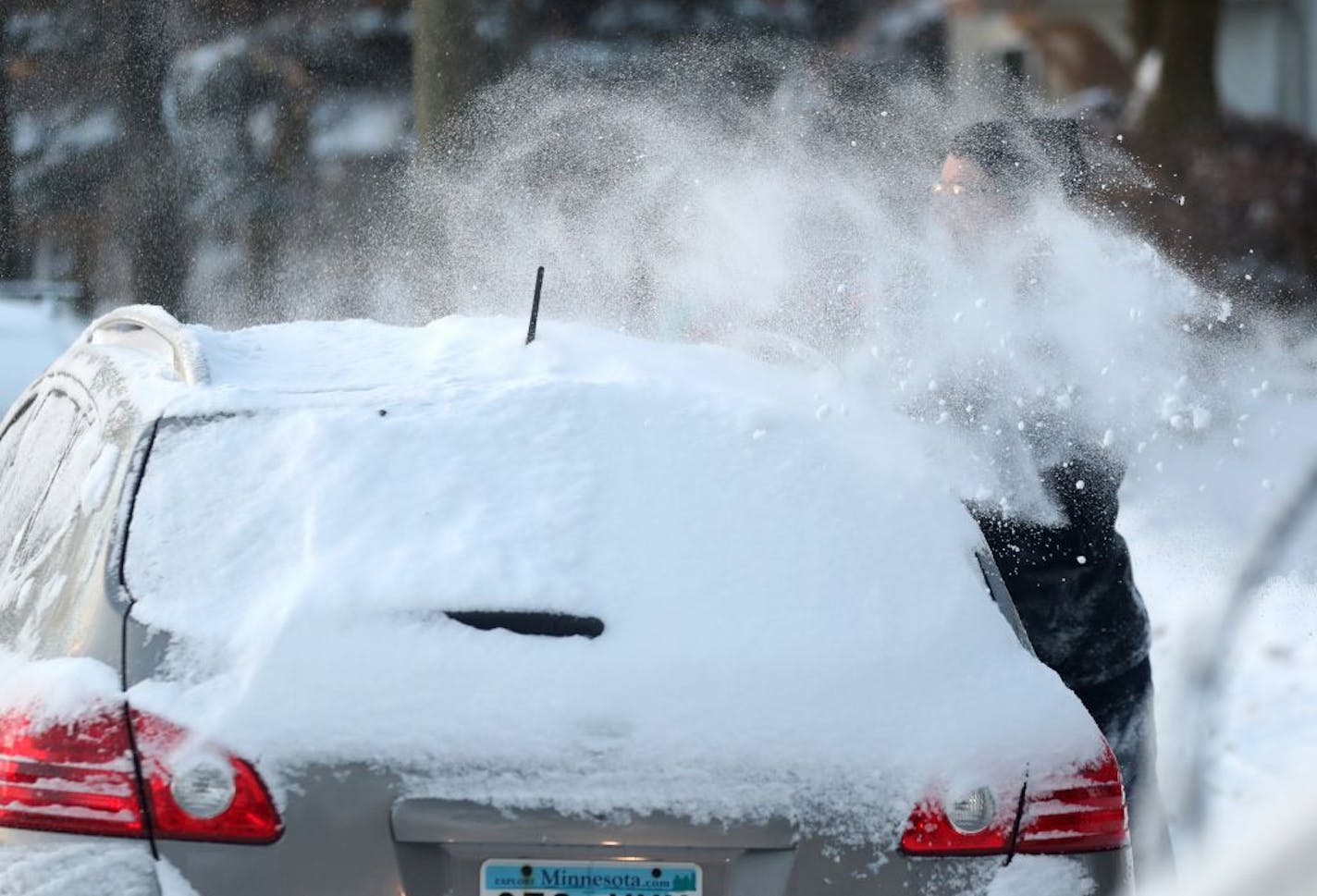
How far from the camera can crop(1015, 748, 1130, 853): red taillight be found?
268 centimetres

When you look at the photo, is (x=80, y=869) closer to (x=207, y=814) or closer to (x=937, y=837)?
(x=207, y=814)

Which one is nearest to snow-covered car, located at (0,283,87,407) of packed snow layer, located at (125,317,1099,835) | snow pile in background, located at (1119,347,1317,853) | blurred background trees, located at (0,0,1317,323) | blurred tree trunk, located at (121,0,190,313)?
blurred background trees, located at (0,0,1317,323)

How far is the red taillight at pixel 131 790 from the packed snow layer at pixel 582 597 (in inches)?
1.6

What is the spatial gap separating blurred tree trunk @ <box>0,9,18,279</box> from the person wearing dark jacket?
1165 cm

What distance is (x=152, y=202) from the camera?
14.8 metres

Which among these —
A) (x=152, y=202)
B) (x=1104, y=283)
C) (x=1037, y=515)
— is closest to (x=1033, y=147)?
(x=1104, y=283)

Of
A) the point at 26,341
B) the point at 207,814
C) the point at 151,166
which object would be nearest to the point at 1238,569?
the point at 207,814

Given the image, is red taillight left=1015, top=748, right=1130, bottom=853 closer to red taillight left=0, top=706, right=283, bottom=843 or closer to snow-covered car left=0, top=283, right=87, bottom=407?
red taillight left=0, top=706, right=283, bottom=843

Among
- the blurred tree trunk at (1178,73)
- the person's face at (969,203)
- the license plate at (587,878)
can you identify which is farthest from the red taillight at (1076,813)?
the blurred tree trunk at (1178,73)

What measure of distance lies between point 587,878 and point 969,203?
98.1 inches

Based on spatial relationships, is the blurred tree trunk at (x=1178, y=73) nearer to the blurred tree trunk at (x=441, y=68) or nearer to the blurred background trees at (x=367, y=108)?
the blurred background trees at (x=367, y=108)

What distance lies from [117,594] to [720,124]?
21.8ft

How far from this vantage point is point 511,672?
8.54 feet

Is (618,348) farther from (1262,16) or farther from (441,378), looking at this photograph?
(1262,16)
